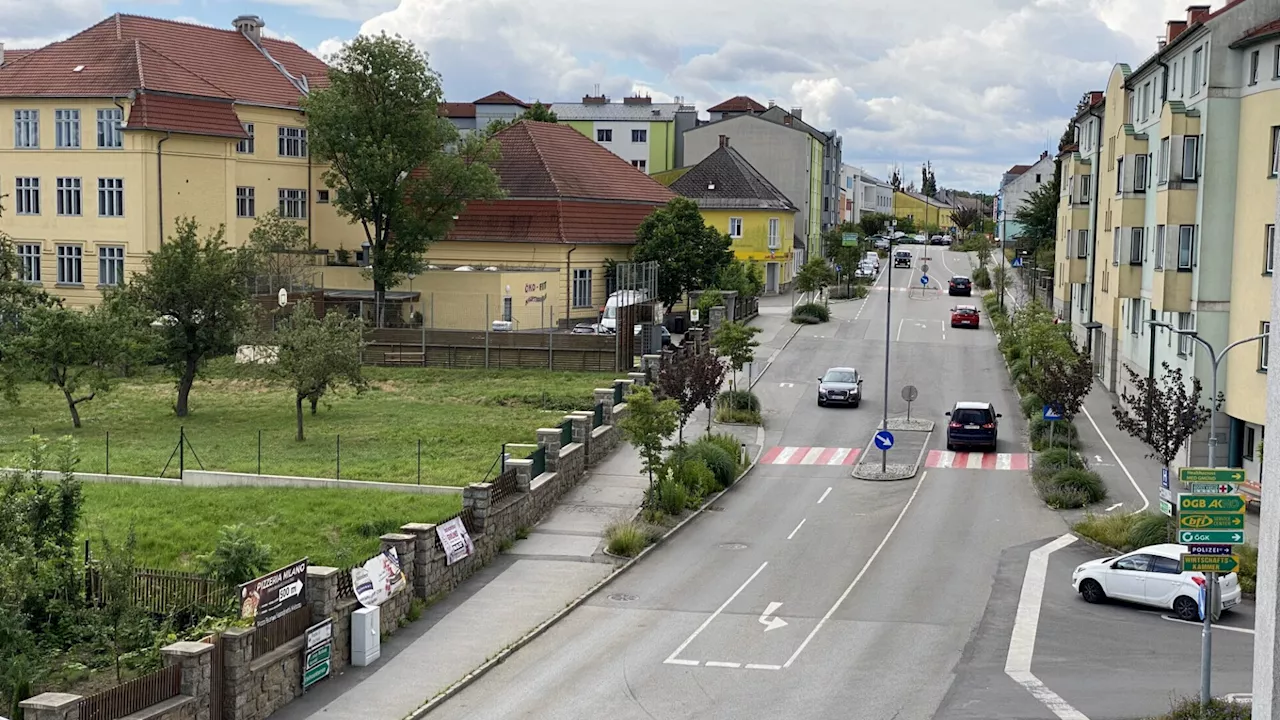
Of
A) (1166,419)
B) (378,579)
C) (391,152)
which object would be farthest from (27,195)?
(1166,419)

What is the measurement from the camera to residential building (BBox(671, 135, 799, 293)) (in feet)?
279

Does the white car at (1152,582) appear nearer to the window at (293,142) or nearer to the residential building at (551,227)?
the residential building at (551,227)

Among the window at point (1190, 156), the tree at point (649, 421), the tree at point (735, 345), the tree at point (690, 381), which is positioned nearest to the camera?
the tree at point (649, 421)

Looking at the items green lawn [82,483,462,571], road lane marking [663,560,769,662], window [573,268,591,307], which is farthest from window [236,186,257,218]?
road lane marking [663,560,769,662]

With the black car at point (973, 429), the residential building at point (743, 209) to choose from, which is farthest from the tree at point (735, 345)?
the residential building at point (743, 209)

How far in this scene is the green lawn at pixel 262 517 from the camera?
26688 millimetres

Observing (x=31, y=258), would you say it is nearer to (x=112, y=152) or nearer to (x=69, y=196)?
(x=69, y=196)

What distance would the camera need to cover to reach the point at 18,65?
203ft

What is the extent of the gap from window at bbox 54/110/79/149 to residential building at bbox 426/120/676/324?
1642 centimetres

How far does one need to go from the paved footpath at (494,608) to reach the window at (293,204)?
35.3 meters

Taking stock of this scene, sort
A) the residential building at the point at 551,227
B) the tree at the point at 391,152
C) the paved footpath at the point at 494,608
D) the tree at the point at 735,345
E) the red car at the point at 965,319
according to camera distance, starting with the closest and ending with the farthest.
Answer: the paved footpath at the point at 494,608, the tree at the point at 735,345, the tree at the point at 391,152, the residential building at the point at 551,227, the red car at the point at 965,319

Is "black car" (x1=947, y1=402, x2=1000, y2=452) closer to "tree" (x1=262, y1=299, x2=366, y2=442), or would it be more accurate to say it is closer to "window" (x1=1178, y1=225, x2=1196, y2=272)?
"window" (x1=1178, y1=225, x2=1196, y2=272)

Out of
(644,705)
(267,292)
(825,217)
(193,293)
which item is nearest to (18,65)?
(267,292)

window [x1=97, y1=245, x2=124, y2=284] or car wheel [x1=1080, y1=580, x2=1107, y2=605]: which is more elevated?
window [x1=97, y1=245, x2=124, y2=284]
